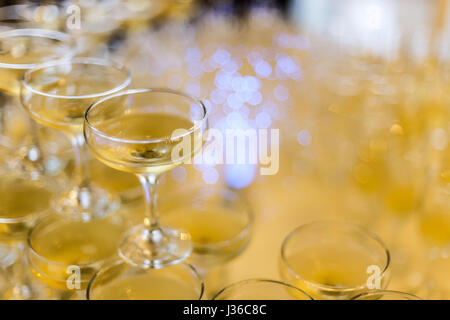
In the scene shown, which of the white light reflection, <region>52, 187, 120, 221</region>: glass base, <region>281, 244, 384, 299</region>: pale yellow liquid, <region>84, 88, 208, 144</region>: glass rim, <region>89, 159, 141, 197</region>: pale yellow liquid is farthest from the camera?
the white light reflection

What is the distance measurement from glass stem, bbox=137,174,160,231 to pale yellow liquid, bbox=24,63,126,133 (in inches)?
5.2

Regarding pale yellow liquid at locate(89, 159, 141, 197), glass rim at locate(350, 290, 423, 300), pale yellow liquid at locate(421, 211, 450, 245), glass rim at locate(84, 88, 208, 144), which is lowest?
pale yellow liquid at locate(421, 211, 450, 245)

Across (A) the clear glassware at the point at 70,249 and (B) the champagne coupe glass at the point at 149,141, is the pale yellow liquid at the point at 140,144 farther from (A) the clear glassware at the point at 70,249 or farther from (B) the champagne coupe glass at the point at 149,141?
(A) the clear glassware at the point at 70,249

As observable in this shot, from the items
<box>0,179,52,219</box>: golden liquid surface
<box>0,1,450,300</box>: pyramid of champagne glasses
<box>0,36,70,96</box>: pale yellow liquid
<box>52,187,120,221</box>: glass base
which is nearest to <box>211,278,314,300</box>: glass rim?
<box>0,1,450,300</box>: pyramid of champagne glasses

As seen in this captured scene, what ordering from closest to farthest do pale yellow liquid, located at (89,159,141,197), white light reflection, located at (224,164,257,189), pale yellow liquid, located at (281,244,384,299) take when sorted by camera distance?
pale yellow liquid, located at (281,244,384,299) < pale yellow liquid, located at (89,159,141,197) < white light reflection, located at (224,164,257,189)

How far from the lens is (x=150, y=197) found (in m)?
0.74

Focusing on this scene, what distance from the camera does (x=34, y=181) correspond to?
0.95 metres

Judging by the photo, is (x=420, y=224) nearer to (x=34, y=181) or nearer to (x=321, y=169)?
(x=321, y=169)

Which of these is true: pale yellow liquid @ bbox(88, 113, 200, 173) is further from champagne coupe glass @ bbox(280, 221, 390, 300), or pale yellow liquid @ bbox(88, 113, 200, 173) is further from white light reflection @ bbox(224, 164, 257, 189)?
white light reflection @ bbox(224, 164, 257, 189)

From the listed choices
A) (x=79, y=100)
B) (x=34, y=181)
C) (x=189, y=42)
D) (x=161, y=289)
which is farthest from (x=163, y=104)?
(x=189, y=42)

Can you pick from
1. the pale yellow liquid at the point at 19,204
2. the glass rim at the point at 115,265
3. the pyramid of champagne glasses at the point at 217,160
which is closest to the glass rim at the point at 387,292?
the pyramid of champagne glasses at the point at 217,160

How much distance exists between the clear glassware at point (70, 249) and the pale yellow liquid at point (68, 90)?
0.53 feet

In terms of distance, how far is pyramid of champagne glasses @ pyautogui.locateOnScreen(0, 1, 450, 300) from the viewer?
2.34ft

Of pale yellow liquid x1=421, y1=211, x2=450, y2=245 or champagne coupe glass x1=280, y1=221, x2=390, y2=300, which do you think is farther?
pale yellow liquid x1=421, y1=211, x2=450, y2=245
